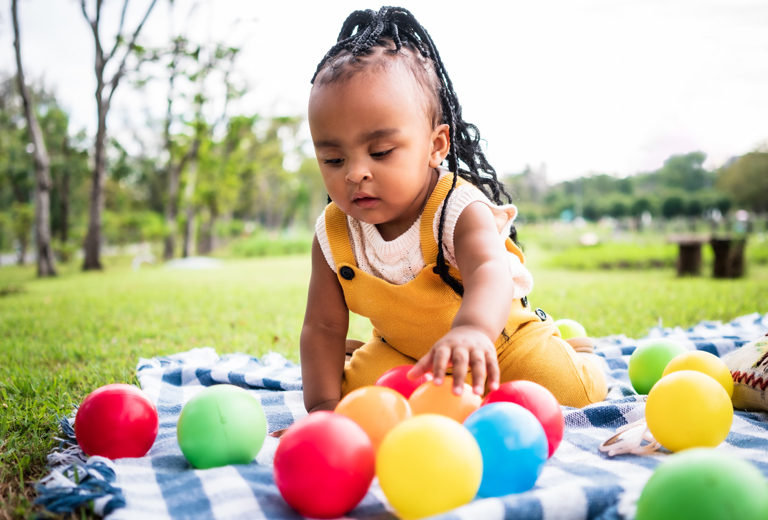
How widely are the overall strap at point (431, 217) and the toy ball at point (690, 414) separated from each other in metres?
0.84

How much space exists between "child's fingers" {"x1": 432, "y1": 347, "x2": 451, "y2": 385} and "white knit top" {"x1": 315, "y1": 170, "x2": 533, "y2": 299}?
26.1 inches

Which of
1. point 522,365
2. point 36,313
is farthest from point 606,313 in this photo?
point 36,313

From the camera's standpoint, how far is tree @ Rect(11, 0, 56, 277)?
420 inches

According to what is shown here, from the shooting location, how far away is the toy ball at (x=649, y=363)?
7.40ft

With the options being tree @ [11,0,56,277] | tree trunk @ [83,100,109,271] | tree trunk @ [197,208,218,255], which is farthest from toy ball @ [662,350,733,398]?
tree trunk @ [197,208,218,255]

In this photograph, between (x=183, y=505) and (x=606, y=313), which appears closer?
(x=183, y=505)

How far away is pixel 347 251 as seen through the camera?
2.19 metres

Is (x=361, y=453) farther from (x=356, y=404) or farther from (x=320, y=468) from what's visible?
(x=356, y=404)

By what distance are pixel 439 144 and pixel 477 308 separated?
0.72 meters

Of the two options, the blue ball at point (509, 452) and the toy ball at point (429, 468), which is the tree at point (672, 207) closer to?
the blue ball at point (509, 452)

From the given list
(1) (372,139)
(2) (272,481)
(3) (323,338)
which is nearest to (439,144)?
(1) (372,139)

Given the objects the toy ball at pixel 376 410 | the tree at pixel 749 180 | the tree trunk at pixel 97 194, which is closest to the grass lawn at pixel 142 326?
the toy ball at pixel 376 410

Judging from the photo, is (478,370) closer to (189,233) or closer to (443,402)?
(443,402)

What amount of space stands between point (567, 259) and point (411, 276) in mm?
9976
